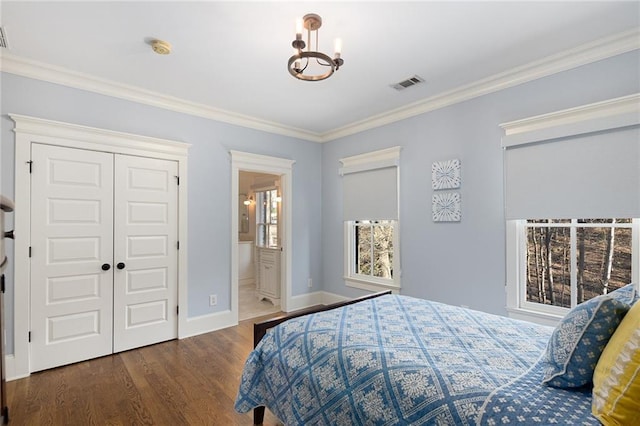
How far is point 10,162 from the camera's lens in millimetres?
2738

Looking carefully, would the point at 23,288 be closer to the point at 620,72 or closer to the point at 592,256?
the point at 592,256

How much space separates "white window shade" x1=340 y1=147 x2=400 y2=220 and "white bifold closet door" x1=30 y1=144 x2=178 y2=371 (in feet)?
7.58

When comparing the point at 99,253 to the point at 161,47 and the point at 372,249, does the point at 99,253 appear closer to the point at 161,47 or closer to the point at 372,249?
the point at 161,47

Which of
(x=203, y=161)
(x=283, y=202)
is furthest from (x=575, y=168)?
(x=203, y=161)

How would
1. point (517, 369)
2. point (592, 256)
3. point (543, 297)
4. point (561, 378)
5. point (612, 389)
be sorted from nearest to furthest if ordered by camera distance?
point (612, 389)
point (561, 378)
point (517, 369)
point (592, 256)
point (543, 297)

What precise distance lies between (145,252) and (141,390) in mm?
1430

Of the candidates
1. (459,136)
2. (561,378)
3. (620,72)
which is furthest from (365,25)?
(561,378)

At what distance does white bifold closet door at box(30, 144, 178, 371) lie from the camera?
2883 millimetres

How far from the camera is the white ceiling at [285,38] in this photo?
6.97 ft

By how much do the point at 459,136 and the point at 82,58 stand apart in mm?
3674

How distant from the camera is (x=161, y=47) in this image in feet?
8.27

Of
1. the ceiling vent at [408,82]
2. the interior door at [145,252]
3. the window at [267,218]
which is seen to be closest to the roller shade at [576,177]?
the ceiling vent at [408,82]

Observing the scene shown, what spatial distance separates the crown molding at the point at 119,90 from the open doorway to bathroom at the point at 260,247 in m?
1.12

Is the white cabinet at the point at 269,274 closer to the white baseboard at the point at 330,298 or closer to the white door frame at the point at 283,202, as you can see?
the white door frame at the point at 283,202
